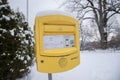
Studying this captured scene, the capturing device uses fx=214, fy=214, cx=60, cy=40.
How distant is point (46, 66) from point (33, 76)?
95.0 inches

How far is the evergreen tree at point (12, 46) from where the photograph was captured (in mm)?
4523

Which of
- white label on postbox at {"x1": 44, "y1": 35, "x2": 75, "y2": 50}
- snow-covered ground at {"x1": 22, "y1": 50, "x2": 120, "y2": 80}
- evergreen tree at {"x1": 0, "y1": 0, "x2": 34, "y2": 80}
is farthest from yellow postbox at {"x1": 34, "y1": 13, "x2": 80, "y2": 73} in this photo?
snow-covered ground at {"x1": 22, "y1": 50, "x2": 120, "y2": 80}

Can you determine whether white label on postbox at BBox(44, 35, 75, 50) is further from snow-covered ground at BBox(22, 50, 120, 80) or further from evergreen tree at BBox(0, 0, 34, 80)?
snow-covered ground at BBox(22, 50, 120, 80)

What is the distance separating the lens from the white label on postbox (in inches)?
117

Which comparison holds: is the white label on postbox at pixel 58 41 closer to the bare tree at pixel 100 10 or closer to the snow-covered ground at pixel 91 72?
the snow-covered ground at pixel 91 72

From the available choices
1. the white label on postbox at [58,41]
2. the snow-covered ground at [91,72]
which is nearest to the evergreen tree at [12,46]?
the snow-covered ground at [91,72]

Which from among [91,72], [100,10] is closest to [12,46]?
[91,72]

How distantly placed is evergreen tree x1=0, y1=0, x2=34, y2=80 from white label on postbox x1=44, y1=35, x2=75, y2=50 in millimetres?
1799

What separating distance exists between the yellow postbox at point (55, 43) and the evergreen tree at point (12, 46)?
1.81 m

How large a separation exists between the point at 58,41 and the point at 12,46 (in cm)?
187

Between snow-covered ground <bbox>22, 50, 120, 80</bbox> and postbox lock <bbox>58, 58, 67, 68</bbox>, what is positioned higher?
postbox lock <bbox>58, 58, 67, 68</bbox>

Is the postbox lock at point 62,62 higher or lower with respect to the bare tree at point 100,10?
lower

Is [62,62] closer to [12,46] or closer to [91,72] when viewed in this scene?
[12,46]

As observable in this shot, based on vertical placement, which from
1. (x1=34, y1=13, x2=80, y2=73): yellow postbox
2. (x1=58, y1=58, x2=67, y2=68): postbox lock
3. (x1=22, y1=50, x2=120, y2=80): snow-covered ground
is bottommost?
(x1=22, y1=50, x2=120, y2=80): snow-covered ground
